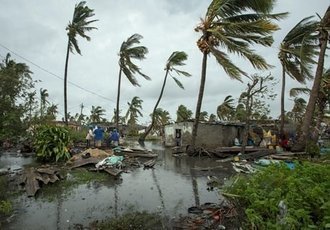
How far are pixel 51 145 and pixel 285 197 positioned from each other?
13.1 m

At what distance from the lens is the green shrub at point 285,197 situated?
354cm

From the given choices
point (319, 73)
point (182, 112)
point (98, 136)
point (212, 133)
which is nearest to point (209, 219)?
point (319, 73)

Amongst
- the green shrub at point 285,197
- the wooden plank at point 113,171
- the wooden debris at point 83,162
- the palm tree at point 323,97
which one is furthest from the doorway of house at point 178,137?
the green shrub at point 285,197

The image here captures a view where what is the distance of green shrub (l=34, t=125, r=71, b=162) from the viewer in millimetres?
14977

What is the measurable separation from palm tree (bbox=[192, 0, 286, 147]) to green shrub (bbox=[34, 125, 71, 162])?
27.5ft

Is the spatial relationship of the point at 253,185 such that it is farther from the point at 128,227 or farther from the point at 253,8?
the point at 253,8

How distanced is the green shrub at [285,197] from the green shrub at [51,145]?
38.9 ft

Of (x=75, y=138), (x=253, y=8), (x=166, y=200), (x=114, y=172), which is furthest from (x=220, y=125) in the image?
(x=166, y=200)

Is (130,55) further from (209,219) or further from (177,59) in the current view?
(209,219)

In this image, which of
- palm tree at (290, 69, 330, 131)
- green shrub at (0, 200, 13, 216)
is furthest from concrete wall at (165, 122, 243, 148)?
green shrub at (0, 200, 13, 216)

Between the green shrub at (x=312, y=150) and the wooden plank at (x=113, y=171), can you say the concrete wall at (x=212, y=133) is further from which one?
the wooden plank at (x=113, y=171)

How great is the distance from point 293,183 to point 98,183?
748 cm

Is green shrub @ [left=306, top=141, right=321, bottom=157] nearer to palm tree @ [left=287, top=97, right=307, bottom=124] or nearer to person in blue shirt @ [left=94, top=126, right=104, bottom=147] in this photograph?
person in blue shirt @ [left=94, top=126, right=104, bottom=147]

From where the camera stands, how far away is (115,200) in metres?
8.39
